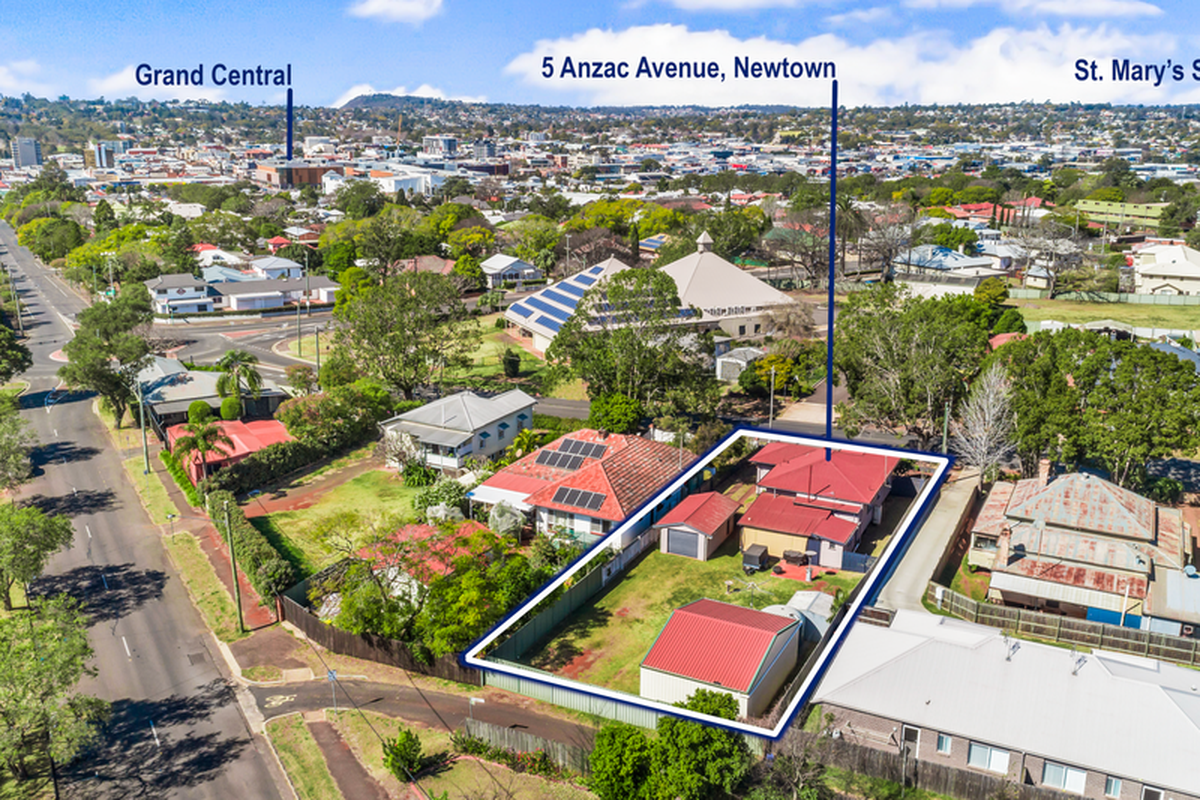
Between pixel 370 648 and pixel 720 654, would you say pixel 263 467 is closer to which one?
pixel 370 648

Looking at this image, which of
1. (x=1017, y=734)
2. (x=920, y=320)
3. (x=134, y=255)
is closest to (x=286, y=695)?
(x=1017, y=734)

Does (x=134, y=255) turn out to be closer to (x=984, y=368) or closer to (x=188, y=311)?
(x=188, y=311)

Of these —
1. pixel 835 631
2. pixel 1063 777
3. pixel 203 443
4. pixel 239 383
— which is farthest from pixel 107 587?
pixel 835 631

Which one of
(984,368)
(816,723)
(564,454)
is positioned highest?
(984,368)

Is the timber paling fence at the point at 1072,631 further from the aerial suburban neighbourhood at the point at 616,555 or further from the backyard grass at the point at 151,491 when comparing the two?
the backyard grass at the point at 151,491

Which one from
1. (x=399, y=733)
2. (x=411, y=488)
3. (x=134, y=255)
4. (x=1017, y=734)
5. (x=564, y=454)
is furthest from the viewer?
(x=134, y=255)
